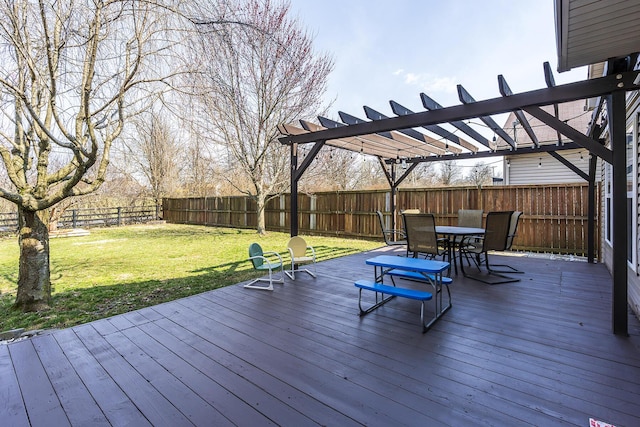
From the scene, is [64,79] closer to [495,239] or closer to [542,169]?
[495,239]

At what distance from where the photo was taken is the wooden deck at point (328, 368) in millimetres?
1745

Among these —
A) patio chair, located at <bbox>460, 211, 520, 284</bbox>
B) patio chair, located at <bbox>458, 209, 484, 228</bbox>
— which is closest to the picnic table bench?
patio chair, located at <bbox>460, 211, 520, 284</bbox>

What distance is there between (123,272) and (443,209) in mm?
7950

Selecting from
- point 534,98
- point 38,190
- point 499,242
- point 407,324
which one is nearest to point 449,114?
point 534,98

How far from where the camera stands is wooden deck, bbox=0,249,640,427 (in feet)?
5.73

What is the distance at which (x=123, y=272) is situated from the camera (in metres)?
5.91

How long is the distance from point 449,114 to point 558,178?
24.7 ft

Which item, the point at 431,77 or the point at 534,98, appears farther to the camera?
the point at 431,77

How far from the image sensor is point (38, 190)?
12.5ft

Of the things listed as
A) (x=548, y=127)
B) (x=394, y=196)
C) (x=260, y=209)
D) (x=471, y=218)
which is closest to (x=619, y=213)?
(x=471, y=218)

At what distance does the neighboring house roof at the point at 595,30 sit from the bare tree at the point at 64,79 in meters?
3.15

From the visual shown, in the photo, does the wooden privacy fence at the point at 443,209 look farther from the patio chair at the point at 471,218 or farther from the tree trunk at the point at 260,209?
the patio chair at the point at 471,218

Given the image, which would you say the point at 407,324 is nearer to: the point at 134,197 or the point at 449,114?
the point at 449,114

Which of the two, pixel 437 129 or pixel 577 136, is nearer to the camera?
pixel 577 136
